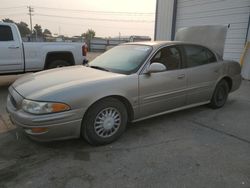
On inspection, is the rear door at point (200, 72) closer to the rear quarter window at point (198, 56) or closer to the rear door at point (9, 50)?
the rear quarter window at point (198, 56)

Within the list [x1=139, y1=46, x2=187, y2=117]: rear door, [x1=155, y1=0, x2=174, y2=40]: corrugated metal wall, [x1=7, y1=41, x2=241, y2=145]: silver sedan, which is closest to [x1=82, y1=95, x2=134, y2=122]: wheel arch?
[x1=7, y1=41, x2=241, y2=145]: silver sedan

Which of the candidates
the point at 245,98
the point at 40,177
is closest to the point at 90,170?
the point at 40,177

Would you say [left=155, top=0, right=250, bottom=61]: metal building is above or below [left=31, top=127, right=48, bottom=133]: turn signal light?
above

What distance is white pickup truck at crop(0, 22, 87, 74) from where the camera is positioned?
6.22 m

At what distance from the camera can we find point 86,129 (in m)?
3.06

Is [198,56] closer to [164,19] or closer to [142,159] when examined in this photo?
[142,159]

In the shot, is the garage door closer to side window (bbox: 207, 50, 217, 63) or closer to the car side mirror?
side window (bbox: 207, 50, 217, 63)

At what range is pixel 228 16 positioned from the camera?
8906 mm

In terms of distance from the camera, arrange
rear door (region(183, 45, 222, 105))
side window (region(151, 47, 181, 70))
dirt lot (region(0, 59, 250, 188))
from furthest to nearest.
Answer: rear door (region(183, 45, 222, 105))
side window (region(151, 47, 181, 70))
dirt lot (region(0, 59, 250, 188))

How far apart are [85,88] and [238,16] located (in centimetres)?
792

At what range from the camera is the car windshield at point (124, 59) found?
3.61 m

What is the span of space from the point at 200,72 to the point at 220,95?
103 cm

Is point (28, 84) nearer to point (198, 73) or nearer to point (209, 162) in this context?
point (209, 162)

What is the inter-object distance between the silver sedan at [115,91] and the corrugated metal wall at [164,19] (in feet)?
24.2
